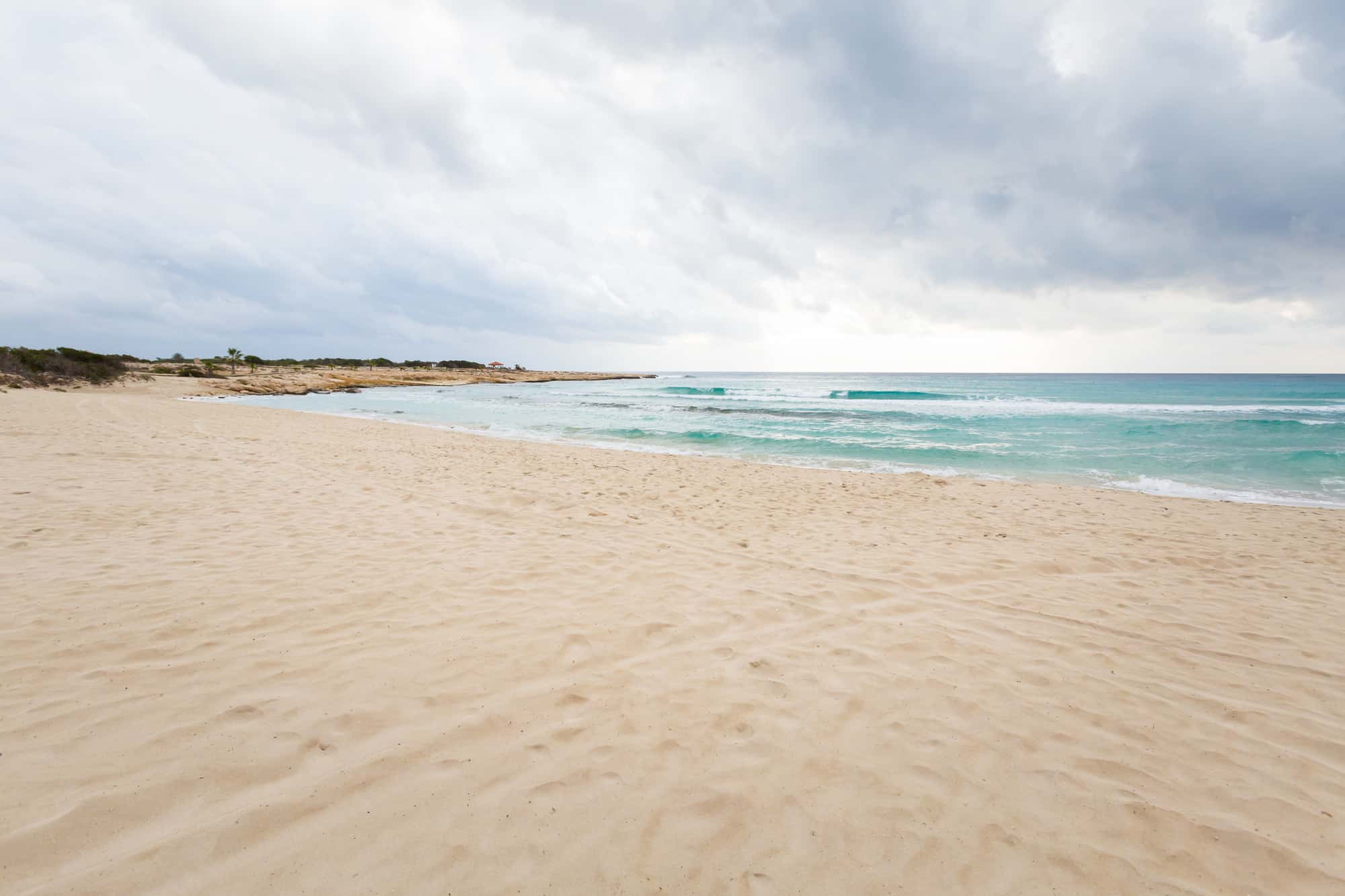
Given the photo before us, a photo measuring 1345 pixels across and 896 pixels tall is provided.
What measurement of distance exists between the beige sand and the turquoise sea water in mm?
8175

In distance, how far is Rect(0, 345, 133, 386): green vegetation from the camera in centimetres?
3195

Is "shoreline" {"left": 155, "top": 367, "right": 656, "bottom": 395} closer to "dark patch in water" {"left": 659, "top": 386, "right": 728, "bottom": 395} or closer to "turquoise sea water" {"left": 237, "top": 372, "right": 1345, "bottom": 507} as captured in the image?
"turquoise sea water" {"left": 237, "top": 372, "right": 1345, "bottom": 507}

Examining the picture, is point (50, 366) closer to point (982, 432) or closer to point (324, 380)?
point (324, 380)

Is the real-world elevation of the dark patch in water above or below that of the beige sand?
above

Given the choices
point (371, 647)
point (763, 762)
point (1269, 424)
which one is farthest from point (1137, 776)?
point (1269, 424)

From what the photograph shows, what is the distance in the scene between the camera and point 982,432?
24.0 meters

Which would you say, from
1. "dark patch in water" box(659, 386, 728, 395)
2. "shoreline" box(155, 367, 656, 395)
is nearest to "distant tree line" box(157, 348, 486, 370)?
"shoreline" box(155, 367, 656, 395)

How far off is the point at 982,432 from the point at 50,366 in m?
57.0

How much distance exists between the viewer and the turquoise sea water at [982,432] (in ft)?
47.3

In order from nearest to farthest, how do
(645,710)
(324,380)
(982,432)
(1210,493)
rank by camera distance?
(645,710) < (1210,493) < (982,432) < (324,380)

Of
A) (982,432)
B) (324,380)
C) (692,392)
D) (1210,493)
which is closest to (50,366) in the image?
(324,380)

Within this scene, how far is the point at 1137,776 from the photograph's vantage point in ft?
9.81

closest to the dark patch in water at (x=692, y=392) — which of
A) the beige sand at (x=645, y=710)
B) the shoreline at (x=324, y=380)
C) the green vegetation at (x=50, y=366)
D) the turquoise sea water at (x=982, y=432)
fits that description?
the turquoise sea water at (x=982, y=432)

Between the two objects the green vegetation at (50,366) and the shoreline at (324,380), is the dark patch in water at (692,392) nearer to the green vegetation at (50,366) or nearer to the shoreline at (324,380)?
the shoreline at (324,380)
